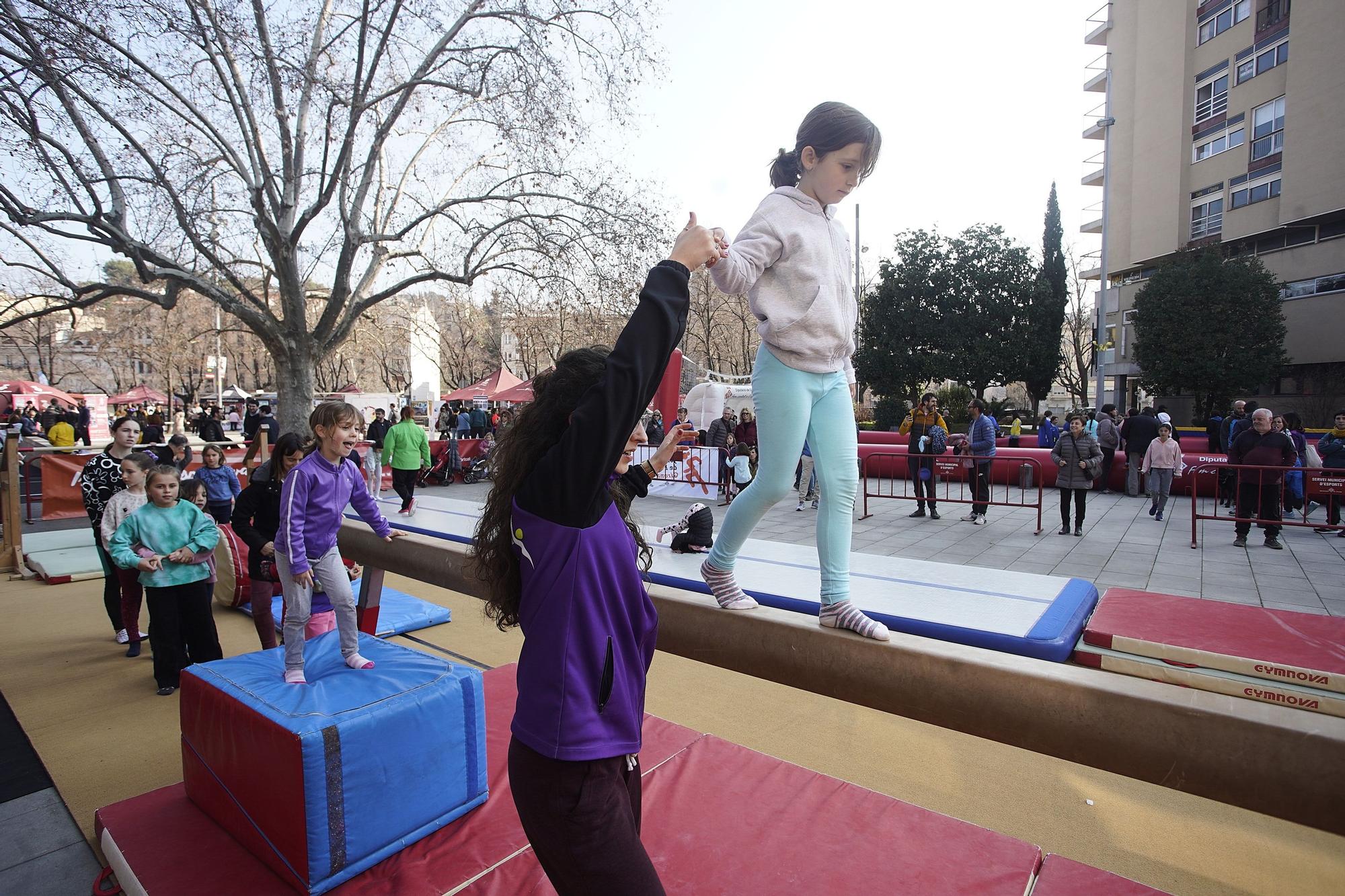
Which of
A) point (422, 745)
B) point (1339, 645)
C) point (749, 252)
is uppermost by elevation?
point (749, 252)

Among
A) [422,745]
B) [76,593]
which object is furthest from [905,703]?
[76,593]

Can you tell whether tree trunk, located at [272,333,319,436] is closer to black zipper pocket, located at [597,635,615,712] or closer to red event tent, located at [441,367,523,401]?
red event tent, located at [441,367,523,401]

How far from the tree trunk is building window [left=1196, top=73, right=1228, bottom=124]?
3384 centimetres

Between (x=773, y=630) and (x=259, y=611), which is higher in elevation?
(x=773, y=630)

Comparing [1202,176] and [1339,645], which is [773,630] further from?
[1202,176]

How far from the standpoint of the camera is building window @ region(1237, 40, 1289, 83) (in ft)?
85.6

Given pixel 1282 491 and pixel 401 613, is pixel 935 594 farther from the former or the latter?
pixel 1282 491

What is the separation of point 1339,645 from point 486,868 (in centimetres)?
350

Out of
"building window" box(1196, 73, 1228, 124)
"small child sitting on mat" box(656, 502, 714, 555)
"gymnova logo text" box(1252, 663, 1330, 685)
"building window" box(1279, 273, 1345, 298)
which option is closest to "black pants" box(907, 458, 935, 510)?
"small child sitting on mat" box(656, 502, 714, 555)

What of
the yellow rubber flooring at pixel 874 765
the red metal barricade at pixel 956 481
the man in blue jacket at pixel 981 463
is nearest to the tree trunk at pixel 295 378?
the yellow rubber flooring at pixel 874 765

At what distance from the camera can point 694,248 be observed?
5.21 ft

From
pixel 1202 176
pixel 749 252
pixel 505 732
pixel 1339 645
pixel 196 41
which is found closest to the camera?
pixel 749 252

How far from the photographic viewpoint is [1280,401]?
2536 centimetres

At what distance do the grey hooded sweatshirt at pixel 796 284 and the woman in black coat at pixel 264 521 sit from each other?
13.0 feet
